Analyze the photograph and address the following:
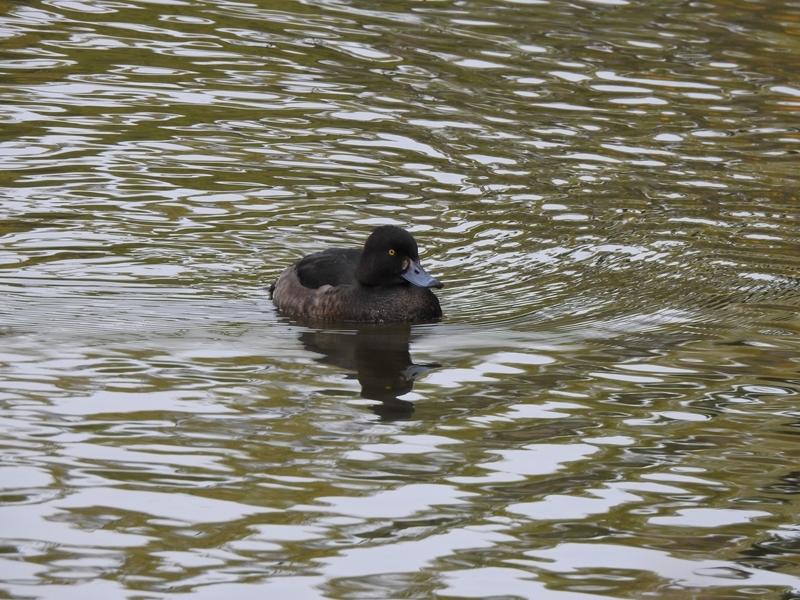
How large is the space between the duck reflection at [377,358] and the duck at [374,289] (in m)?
0.15

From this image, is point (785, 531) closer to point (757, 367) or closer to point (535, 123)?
point (757, 367)

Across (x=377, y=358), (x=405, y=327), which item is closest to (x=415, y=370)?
(x=377, y=358)

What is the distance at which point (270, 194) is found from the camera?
1354 centimetres

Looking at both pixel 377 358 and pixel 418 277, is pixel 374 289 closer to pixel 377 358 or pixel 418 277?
pixel 418 277

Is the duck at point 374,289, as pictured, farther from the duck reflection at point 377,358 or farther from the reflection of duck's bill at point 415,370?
the reflection of duck's bill at point 415,370

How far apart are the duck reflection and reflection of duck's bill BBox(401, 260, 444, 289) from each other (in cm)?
35

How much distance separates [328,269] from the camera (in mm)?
11070

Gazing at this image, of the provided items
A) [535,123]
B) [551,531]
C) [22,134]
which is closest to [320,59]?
[535,123]

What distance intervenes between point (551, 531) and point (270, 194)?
7.16 meters

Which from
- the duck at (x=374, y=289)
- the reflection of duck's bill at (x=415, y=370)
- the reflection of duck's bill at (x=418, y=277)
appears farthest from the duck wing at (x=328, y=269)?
the reflection of duck's bill at (x=415, y=370)

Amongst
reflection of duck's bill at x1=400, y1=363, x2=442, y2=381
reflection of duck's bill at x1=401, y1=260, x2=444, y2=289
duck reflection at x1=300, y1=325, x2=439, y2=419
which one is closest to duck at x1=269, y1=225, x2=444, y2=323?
reflection of duck's bill at x1=401, y1=260, x2=444, y2=289

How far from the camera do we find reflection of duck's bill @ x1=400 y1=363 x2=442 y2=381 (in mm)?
9391

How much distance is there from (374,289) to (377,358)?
1100mm

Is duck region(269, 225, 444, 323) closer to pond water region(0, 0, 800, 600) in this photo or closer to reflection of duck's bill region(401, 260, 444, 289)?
reflection of duck's bill region(401, 260, 444, 289)
